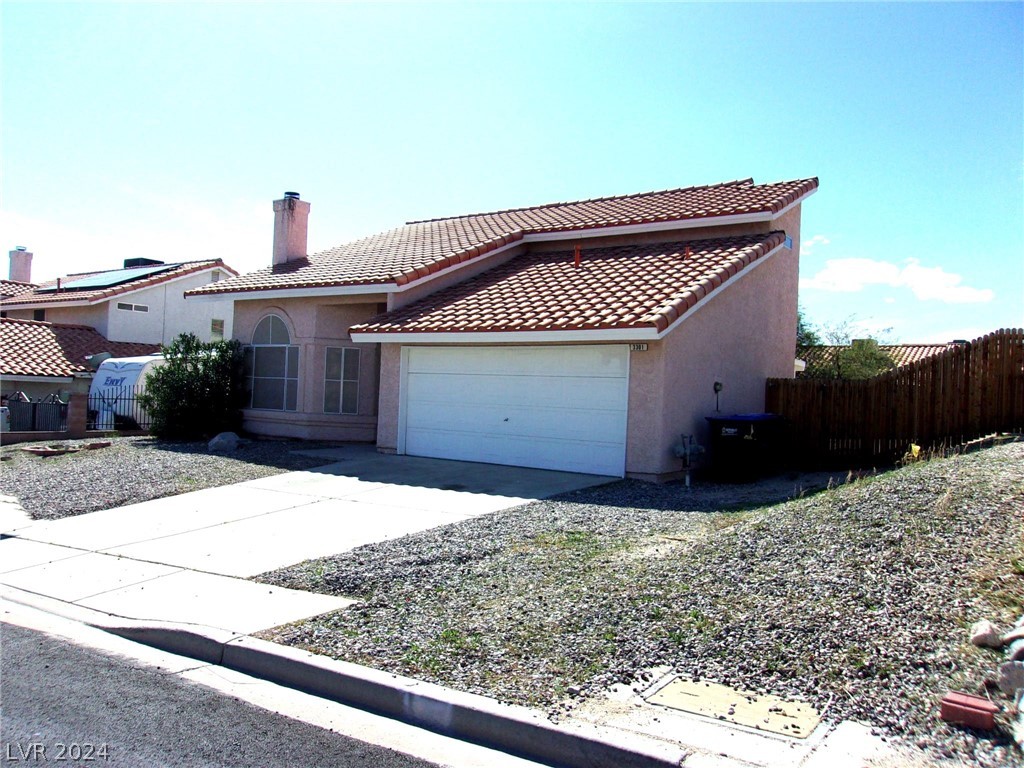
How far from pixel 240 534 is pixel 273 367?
32.0ft

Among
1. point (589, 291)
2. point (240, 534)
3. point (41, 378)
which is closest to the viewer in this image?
point (240, 534)

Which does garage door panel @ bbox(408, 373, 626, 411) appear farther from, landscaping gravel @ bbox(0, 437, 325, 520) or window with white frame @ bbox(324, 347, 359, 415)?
window with white frame @ bbox(324, 347, 359, 415)

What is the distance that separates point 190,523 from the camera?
1020cm

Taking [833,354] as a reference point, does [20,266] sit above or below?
above

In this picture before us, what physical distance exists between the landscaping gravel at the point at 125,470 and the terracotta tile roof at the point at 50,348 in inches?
373

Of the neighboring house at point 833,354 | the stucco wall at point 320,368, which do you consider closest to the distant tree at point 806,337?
the neighboring house at point 833,354

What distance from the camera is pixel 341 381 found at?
1830 cm

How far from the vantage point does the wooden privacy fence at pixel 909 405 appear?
13039 millimetres

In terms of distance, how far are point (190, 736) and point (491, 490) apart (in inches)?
303

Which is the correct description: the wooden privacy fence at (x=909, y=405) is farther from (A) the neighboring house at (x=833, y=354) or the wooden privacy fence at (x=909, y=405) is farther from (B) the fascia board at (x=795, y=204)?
(A) the neighboring house at (x=833, y=354)

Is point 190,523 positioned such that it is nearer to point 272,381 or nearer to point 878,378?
point 272,381

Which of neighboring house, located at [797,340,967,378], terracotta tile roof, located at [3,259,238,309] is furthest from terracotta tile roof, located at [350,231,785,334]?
terracotta tile roof, located at [3,259,238,309]

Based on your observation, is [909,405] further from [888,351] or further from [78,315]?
[78,315]

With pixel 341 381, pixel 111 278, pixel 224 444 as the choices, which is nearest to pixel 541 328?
pixel 341 381
